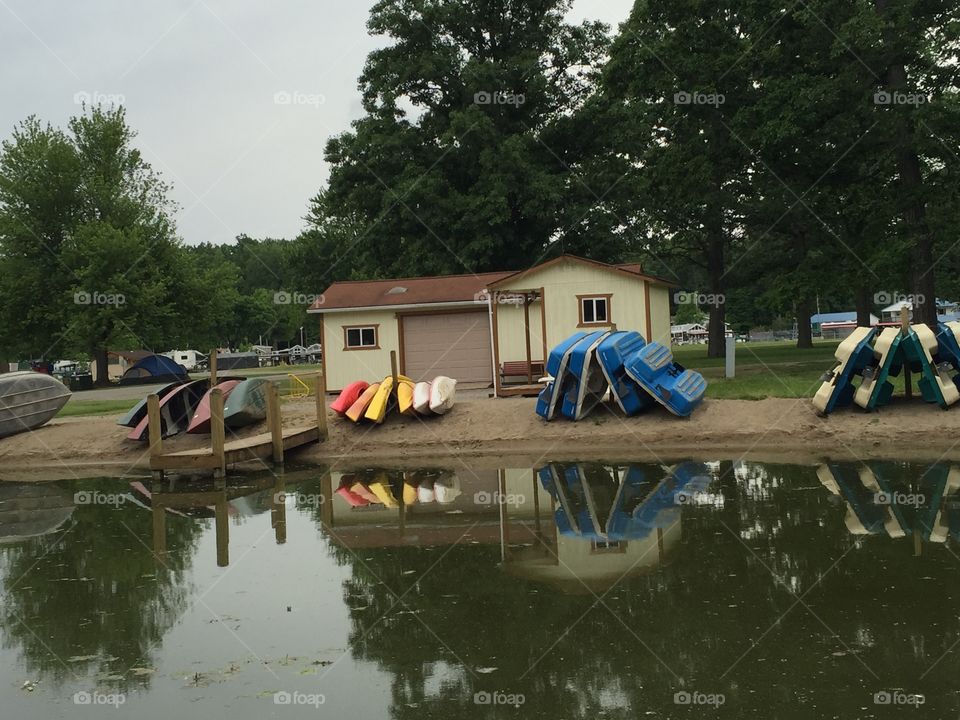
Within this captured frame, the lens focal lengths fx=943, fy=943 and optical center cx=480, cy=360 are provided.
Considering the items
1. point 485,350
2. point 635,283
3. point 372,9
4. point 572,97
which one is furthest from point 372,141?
point 635,283

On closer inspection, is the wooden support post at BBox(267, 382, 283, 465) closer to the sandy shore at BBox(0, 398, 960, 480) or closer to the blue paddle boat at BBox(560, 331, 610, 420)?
the sandy shore at BBox(0, 398, 960, 480)

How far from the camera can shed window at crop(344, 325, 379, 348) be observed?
27.3 metres

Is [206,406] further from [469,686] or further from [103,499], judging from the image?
[469,686]

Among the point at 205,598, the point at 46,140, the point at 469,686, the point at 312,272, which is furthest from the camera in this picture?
the point at 312,272

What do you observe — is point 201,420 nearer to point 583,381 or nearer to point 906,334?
point 583,381

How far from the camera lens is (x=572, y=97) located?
39125mm

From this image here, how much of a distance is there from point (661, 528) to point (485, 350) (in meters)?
16.8
